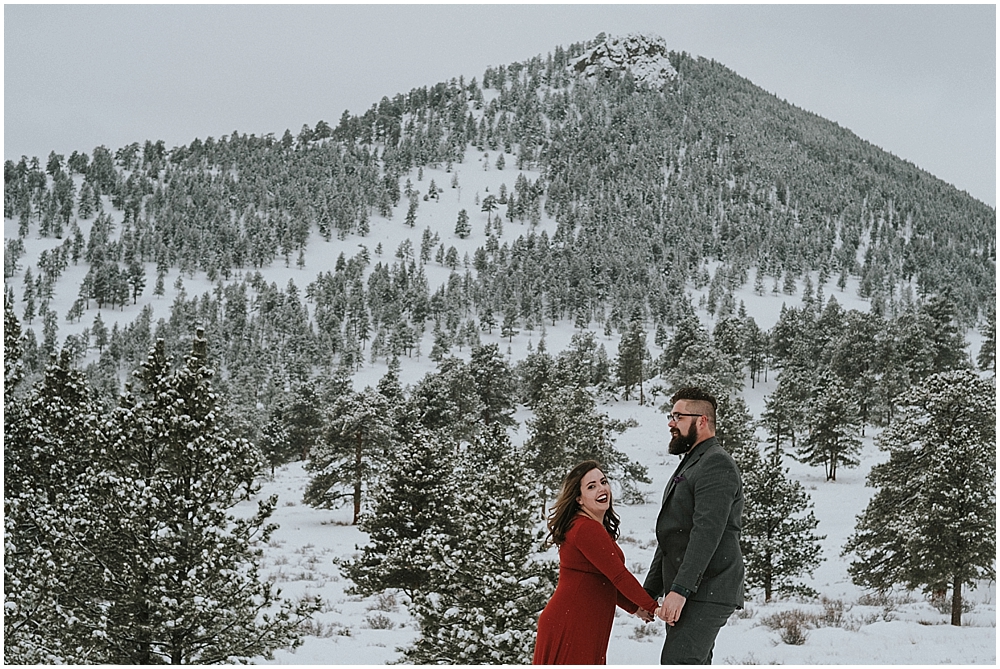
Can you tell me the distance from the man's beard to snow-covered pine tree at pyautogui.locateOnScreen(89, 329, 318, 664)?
869cm

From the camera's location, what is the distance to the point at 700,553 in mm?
4512

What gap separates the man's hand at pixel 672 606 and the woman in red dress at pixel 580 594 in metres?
0.19

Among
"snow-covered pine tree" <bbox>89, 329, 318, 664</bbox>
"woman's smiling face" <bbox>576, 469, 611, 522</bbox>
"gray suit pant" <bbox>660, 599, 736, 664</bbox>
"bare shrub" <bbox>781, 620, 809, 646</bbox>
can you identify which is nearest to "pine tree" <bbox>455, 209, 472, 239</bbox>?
"bare shrub" <bbox>781, 620, 809, 646</bbox>

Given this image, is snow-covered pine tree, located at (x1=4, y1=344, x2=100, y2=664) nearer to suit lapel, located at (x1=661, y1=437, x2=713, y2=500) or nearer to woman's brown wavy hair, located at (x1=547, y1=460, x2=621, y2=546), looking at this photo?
woman's brown wavy hair, located at (x1=547, y1=460, x2=621, y2=546)

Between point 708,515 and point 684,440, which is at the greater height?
point 684,440

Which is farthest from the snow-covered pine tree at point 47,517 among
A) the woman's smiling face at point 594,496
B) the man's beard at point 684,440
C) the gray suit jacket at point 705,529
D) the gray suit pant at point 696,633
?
the man's beard at point 684,440

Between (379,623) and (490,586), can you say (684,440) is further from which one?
(379,623)

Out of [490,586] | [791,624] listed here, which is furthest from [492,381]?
[490,586]

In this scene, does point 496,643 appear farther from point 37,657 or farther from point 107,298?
point 107,298

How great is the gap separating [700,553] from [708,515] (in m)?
0.26

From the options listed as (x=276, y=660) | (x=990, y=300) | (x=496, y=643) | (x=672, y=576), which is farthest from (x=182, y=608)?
(x=990, y=300)

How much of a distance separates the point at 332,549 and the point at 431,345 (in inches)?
3476

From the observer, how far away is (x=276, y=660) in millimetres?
13789

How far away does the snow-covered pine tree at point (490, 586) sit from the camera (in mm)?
11062
